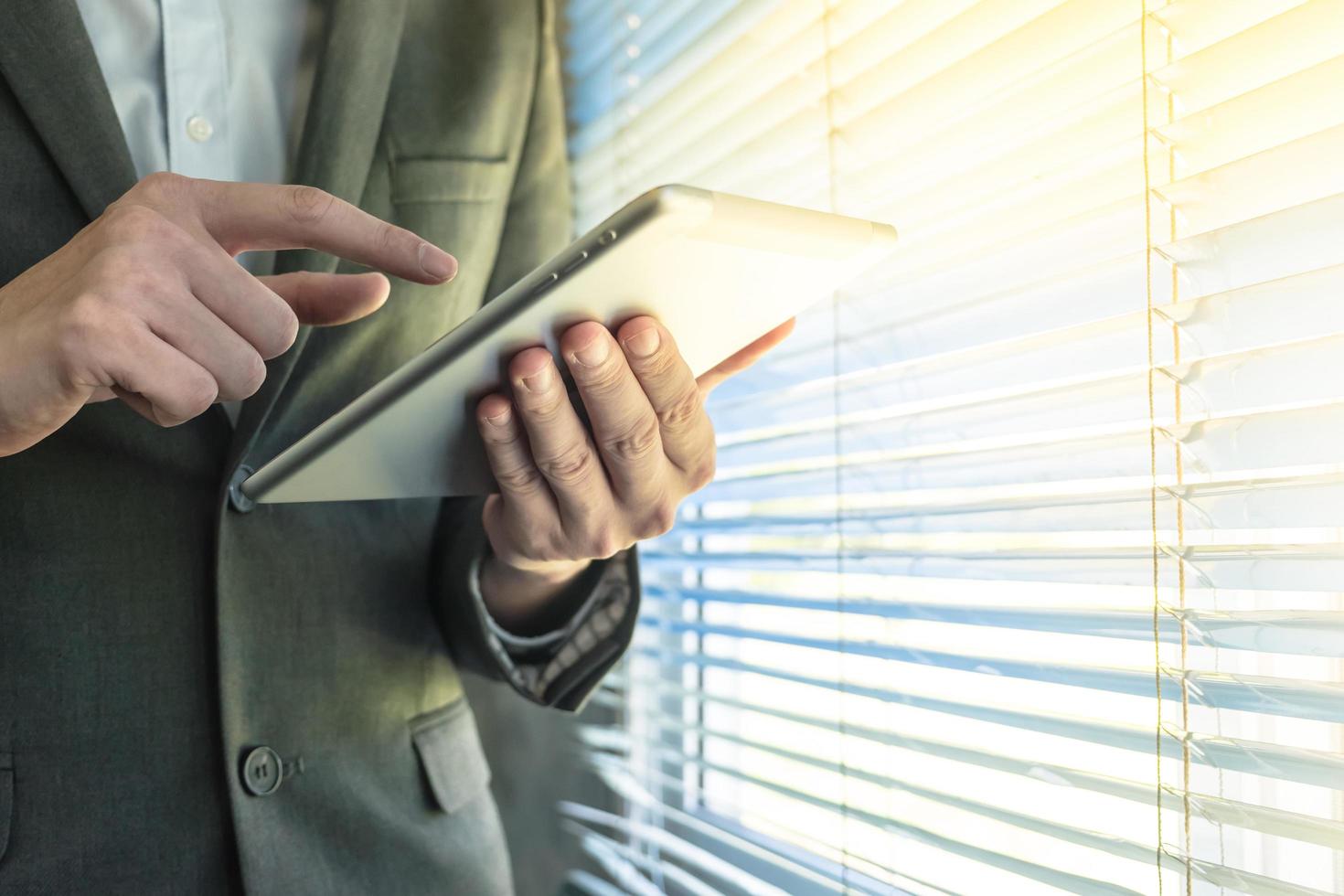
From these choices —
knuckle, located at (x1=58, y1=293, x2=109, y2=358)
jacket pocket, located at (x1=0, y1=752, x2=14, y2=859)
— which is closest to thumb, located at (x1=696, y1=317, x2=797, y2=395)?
knuckle, located at (x1=58, y1=293, x2=109, y2=358)

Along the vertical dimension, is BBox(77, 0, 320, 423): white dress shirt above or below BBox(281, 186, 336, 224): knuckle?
above

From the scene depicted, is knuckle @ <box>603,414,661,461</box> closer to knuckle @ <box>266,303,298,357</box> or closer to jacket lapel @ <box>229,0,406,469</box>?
knuckle @ <box>266,303,298,357</box>

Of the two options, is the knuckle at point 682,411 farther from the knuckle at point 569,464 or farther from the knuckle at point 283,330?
the knuckle at point 283,330

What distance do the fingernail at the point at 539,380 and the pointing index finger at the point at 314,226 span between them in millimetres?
90

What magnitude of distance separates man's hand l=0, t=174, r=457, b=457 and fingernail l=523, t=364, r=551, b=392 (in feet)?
0.31

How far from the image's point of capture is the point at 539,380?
624 millimetres

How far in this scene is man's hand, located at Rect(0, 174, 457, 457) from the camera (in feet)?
1.85

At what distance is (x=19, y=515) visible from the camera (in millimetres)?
787

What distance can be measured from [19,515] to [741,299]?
2.10ft

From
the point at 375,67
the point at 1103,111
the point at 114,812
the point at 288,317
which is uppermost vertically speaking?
the point at 375,67

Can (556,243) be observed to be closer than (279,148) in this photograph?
No

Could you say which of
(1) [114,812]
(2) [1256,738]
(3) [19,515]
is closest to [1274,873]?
(2) [1256,738]

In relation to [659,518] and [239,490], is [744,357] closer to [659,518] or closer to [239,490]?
[659,518]

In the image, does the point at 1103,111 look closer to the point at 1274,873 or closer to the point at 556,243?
the point at 1274,873
